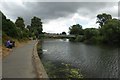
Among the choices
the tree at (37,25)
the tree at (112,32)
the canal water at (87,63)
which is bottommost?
the canal water at (87,63)

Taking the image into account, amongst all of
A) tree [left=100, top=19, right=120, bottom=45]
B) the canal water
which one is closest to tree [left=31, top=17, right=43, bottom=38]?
tree [left=100, top=19, right=120, bottom=45]

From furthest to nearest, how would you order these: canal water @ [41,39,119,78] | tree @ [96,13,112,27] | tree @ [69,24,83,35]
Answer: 1. tree @ [69,24,83,35]
2. tree @ [96,13,112,27]
3. canal water @ [41,39,119,78]

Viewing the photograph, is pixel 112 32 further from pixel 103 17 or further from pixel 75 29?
pixel 75 29

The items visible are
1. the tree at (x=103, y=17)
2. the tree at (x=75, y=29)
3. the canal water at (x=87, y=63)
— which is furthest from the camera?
the tree at (x=75, y=29)

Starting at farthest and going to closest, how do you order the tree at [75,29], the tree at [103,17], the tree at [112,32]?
the tree at [75,29] → the tree at [103,17] → the tree at [112,32]

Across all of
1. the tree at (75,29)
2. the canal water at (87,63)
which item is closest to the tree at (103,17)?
the tree at (75,29)

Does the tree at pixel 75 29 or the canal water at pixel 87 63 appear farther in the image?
the tree at pixel 75 29

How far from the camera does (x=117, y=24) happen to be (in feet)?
291

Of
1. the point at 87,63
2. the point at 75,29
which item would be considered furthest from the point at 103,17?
the point at 87,63

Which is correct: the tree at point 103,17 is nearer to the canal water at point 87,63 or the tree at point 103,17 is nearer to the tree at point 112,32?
the tree at point 112,32

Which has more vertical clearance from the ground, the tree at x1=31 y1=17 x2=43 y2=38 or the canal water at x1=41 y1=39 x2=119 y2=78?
the tree at x1=31 y1=17 x2=43 y2=38

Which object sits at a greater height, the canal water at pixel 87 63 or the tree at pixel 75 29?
the tree at pixel 75 29

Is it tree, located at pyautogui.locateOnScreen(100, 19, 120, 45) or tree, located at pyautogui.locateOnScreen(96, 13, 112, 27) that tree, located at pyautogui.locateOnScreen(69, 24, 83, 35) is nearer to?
tree, located at pyautogui.locateOnScreen(96, 13, 112, 27)

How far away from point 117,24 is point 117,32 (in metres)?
3.51
